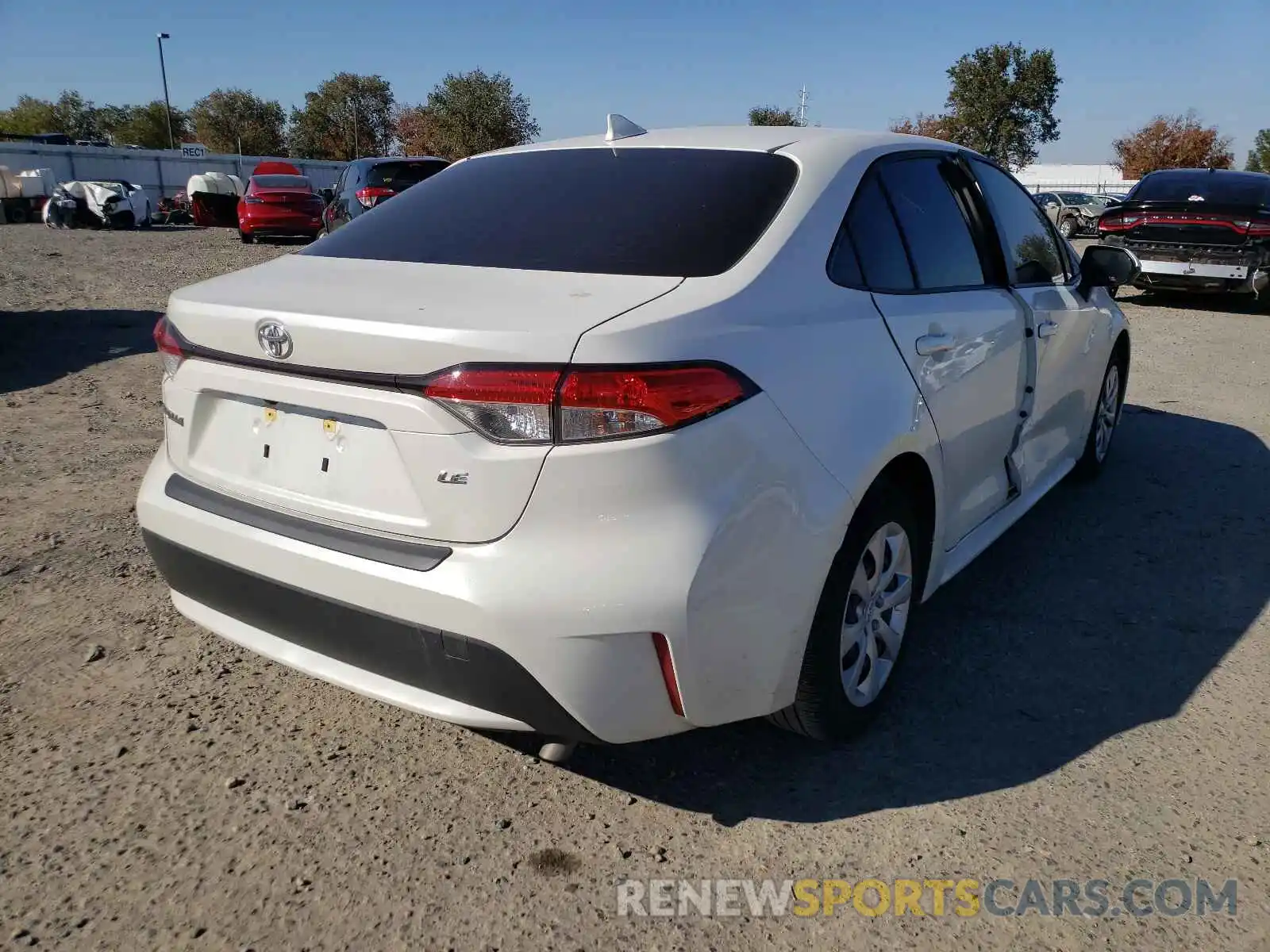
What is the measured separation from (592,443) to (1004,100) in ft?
156

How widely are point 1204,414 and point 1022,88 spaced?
41761 mm

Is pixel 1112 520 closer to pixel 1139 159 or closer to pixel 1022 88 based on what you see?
pixel 1022 88

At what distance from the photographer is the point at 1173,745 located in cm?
279

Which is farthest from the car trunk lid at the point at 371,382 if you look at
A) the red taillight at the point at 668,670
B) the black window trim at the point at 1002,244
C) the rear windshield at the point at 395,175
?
the rear windshield at the point at 395,175

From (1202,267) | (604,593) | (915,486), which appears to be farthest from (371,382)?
(1202,267)

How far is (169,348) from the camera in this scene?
2498 millimetres

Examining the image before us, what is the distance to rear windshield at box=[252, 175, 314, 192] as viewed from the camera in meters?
20.3

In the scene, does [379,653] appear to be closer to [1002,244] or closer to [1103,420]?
[1002,244]

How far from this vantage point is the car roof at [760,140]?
2.83 metres

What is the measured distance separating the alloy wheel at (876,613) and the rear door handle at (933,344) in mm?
498

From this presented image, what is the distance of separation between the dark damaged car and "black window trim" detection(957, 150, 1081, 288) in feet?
24.3

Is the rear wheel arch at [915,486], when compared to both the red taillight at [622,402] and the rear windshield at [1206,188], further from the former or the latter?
the rear windshield at [1206,188]

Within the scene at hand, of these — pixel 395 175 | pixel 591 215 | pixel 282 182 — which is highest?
pixel 591 215

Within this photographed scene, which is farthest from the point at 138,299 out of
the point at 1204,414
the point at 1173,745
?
the point at 1173,745
